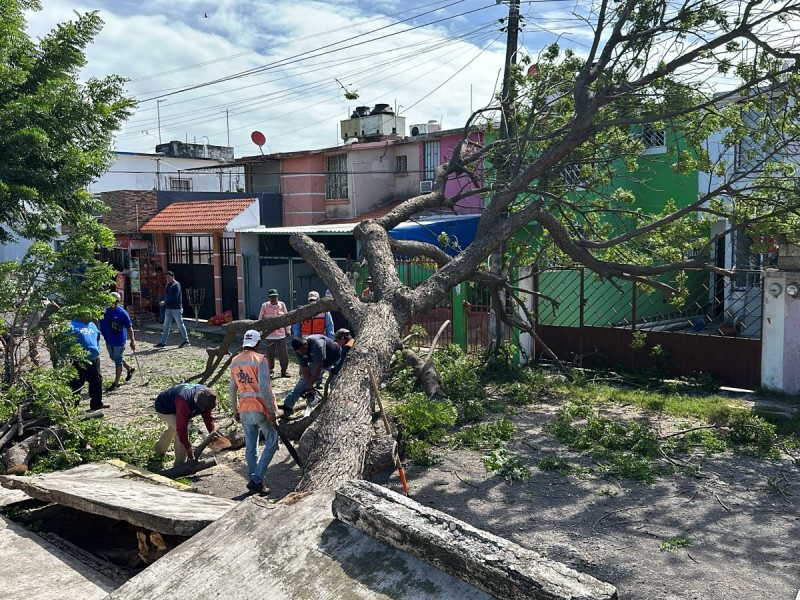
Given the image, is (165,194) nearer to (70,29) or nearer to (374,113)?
(374,113)

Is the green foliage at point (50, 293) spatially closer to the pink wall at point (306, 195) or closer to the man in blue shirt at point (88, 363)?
the man in blue shirt at point (88, 363)

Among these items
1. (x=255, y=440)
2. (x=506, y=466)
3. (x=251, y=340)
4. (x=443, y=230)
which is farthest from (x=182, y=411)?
(x=443, y=230)

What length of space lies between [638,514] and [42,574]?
199 inches

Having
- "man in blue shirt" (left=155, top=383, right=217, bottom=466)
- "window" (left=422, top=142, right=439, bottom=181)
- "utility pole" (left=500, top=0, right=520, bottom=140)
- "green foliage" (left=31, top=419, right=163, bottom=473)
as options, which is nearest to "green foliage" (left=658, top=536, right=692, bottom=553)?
"man in blue shirt" (left=155, top=383, right=217, bottom=466)

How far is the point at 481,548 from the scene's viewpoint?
140 inches

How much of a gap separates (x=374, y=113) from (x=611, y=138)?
16680 mm

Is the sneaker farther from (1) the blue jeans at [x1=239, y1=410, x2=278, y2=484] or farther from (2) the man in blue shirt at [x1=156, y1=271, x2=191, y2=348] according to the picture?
(2) the man in blue shirt at [x1=156, y1=271, x2=191, y2=348]

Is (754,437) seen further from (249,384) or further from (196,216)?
(196,216)

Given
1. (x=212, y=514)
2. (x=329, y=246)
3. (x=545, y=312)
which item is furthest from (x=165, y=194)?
(x=212, y=514)

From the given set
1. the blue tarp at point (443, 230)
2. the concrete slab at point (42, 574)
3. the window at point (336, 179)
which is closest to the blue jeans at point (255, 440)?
the concrete slab at point (42, 574)

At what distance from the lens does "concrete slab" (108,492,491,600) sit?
370cm

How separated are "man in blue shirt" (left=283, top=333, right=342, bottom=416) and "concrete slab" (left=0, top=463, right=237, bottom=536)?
10.3ft

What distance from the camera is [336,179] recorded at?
24.7 m

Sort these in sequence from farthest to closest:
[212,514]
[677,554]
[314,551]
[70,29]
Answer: [70,29]
[677,554]
[212,514]
[314,551]
